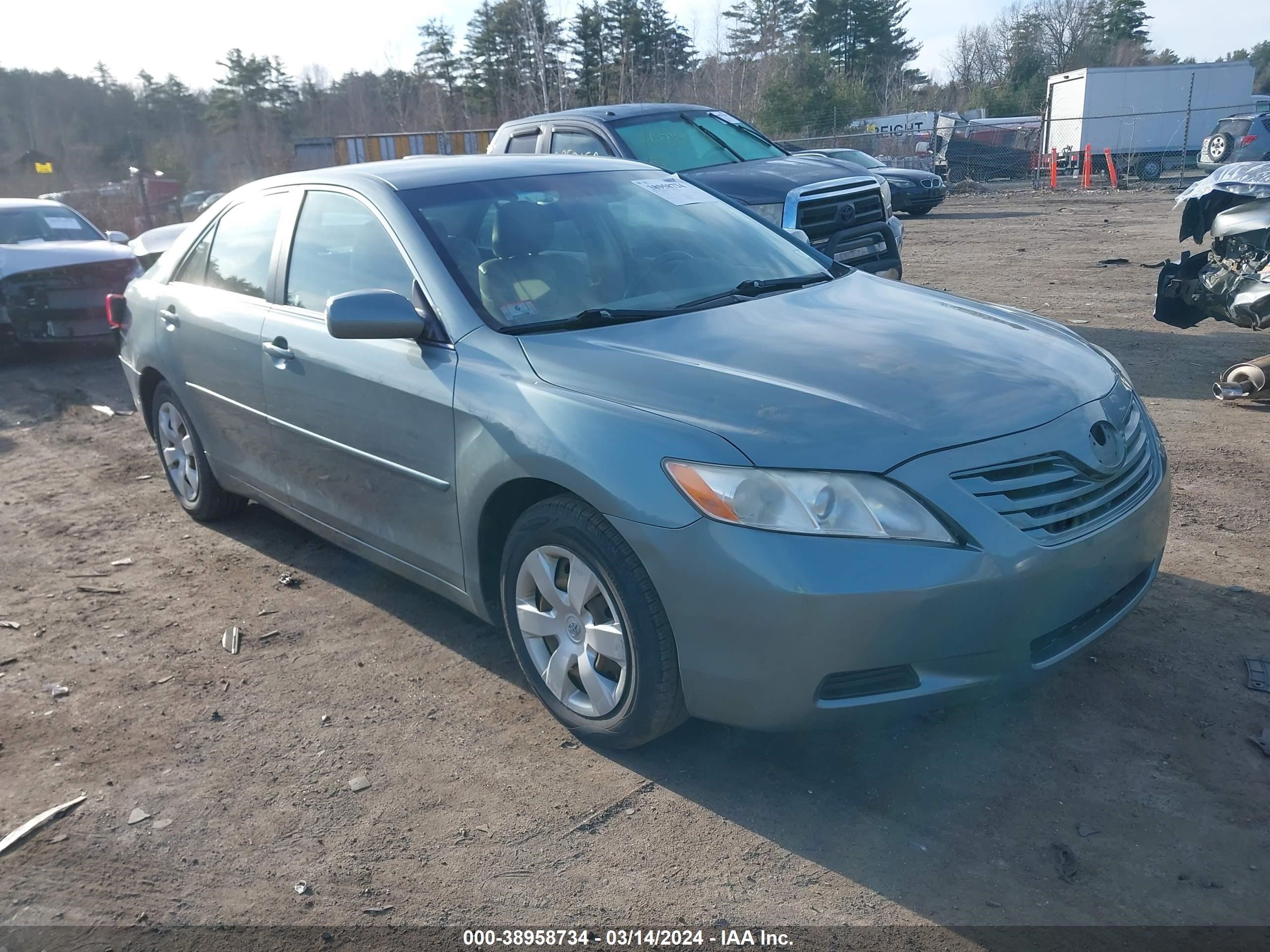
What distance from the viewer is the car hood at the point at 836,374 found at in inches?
110

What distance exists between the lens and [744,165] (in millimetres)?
9211

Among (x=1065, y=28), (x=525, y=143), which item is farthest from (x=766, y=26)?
(x=525, y=143)

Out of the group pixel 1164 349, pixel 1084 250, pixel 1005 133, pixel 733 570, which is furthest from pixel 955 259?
pixel 1005 133

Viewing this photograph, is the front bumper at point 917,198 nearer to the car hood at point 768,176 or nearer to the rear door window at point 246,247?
the car hood at point 768,176

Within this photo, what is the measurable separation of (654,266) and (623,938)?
2.42 meters

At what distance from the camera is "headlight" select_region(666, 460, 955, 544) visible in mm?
2691

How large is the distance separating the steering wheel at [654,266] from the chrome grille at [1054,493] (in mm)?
1548

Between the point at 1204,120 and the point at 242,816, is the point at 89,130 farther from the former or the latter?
the point at 242,816

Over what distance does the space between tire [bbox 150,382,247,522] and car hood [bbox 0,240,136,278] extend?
5549 millimetres

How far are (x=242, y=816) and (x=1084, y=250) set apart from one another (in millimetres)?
14300

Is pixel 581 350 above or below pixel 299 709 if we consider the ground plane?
above

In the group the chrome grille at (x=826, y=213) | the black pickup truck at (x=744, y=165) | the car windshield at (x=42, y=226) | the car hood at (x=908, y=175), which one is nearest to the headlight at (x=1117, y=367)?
the black pickup truck at (x=744, y=165)

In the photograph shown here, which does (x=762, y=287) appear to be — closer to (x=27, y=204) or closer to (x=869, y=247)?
(x=869, y=247)

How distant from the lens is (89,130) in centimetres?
5956
